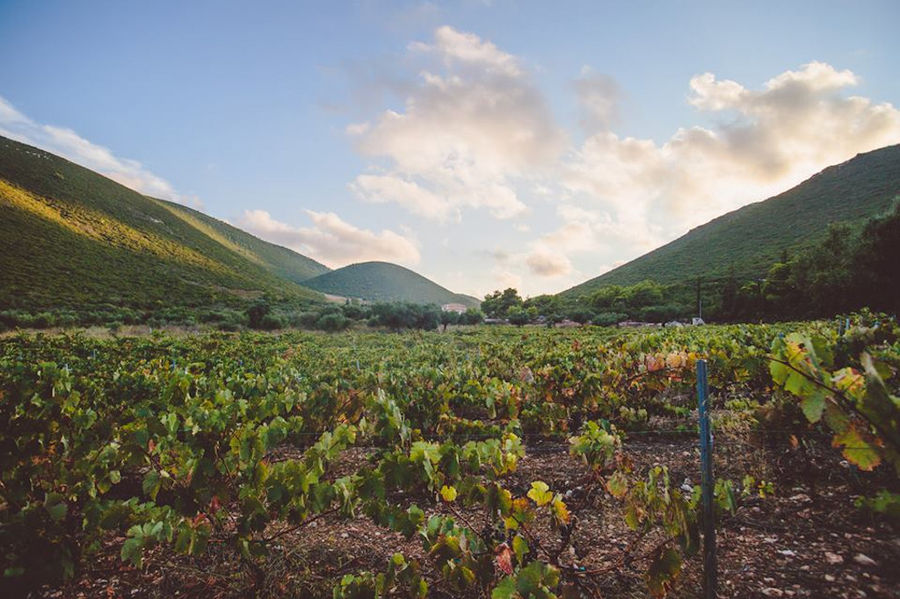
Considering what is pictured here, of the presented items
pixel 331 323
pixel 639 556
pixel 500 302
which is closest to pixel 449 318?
pixel 331 323

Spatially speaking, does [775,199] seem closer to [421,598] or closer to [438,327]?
[438,327]

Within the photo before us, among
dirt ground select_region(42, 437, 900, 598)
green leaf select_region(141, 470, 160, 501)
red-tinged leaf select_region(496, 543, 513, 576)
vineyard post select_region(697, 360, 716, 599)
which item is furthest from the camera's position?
green leaf select_region(141, 470, 160, 501)

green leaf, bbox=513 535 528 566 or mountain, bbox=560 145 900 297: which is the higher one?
mountain, bbox=560 145 900 297

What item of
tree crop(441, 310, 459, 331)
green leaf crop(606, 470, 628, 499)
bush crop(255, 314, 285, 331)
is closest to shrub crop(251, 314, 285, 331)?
bush crop(255, 314, 285, 331)

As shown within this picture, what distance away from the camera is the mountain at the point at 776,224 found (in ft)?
208

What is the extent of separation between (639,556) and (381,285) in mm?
141132

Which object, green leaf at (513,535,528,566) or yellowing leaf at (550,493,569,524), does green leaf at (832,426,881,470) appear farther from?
green leaf at (513,535,528,566)

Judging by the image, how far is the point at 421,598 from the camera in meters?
2.21

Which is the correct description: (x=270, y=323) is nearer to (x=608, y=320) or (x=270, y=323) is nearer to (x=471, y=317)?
(x=471, y=317)

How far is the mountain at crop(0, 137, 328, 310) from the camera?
43.1m

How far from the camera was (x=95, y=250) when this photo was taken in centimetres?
5334

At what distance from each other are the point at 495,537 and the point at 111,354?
1894cm

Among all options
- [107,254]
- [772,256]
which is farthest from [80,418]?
[772,256]

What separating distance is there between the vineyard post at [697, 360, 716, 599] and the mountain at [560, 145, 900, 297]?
69267mm
